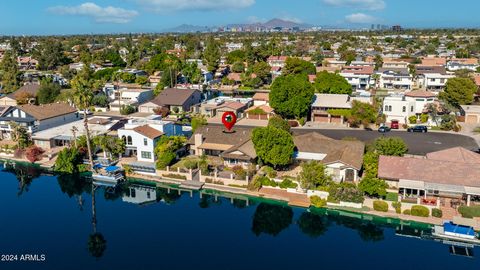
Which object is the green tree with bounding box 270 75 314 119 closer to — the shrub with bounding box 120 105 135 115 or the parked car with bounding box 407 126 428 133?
the parked car with bounding box 407 126 428 133

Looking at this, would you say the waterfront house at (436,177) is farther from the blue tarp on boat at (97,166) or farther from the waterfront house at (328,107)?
the blue tarp on boat at (97,166)

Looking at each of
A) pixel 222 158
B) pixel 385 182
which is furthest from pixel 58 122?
pixel 385 182

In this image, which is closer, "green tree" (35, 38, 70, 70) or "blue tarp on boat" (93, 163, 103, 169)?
"blue tarp on boat" (93, 163, 103, 169)

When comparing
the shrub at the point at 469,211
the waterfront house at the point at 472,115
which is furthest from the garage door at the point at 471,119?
the shrub at the point at 469,211

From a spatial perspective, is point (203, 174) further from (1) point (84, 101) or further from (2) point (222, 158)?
(1) point (84, 101)

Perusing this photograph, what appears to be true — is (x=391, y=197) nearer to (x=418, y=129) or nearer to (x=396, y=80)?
(x=418, y=129)

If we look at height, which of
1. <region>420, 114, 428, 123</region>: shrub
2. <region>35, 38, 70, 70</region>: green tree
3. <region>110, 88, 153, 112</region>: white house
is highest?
<region>35, 38, 70, 70</region>: green tree

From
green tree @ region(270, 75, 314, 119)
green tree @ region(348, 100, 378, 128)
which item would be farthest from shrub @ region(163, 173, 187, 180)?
green tree @ region(348, 100, 378, 128)
